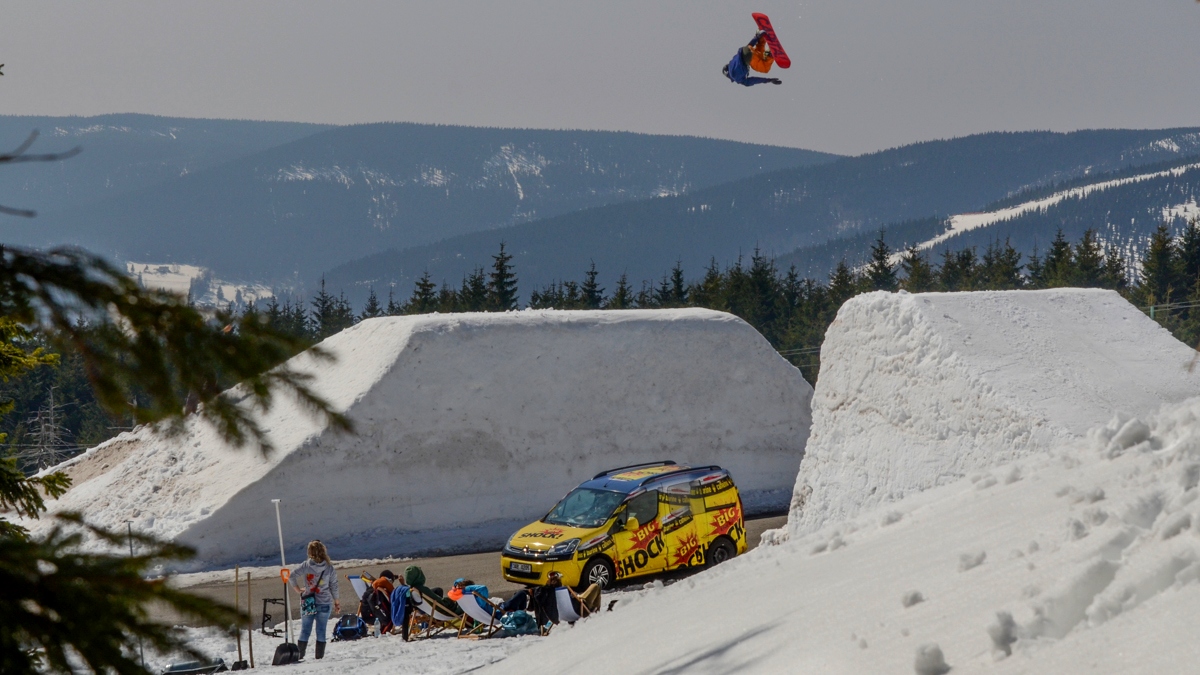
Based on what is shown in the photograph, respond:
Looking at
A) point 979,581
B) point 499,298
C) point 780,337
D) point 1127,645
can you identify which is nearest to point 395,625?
point 979,581

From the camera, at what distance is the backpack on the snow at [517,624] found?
38.9ft

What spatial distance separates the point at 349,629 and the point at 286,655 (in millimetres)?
1721

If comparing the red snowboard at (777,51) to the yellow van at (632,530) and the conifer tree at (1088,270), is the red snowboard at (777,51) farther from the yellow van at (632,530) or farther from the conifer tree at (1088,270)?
the conifer tree at (1088,270)

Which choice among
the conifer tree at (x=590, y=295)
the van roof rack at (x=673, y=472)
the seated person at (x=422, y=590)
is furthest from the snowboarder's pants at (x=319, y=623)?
the conifer tree at (x=590, y=295)

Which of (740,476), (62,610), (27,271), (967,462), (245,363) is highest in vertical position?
(27,271)

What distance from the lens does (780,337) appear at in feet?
196

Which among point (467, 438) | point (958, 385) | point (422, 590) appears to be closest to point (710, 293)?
point (467, 438)

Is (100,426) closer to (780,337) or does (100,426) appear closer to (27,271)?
(780,337)

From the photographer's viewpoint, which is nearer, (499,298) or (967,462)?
(967,462)

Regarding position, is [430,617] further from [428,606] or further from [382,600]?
[382,600]

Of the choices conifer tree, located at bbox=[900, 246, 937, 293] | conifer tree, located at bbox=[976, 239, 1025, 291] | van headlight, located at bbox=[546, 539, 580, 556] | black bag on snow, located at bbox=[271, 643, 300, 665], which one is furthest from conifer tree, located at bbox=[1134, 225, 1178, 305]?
black bag on snow, located at bbox=[271, 643, 300, 665]

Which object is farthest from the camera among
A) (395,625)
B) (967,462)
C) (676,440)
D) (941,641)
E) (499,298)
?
(499,298)

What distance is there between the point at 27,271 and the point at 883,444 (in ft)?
29.0

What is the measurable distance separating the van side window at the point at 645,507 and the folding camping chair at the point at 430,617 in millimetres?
3162
